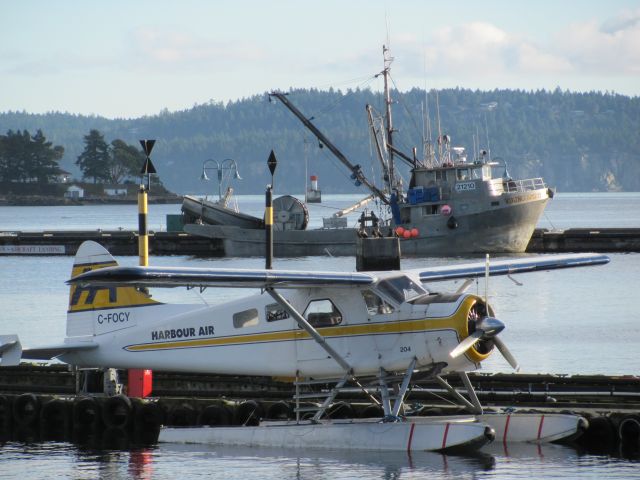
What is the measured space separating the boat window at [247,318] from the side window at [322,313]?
0.92 meters

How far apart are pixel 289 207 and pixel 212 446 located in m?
50.2

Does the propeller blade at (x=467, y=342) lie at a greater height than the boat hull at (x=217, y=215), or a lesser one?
lesser

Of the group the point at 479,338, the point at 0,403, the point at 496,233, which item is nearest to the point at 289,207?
the point at 496,233

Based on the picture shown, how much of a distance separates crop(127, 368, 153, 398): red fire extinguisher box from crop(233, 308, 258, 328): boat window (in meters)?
3.40

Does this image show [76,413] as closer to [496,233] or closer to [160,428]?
[160,428]

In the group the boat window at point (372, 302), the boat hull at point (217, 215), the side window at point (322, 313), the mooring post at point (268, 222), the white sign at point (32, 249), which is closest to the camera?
the boat window at point (372, 302)

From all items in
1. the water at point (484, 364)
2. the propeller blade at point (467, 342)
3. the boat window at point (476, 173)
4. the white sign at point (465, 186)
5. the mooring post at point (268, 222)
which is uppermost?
the boat window at point (476, 173)

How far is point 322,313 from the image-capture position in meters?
18.0

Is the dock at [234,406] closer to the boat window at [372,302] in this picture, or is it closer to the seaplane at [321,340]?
the seaplane at [321,340]

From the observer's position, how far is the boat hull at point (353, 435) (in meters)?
17.7

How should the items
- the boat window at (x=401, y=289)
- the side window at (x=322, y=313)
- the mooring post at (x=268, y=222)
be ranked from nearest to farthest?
the boat window at (x=401, y=289) → the side window at (x=322, y=313) → the mooring post at (x=268, y=222)

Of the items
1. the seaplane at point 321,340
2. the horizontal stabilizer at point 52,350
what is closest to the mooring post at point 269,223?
the seaplane at point 321,340

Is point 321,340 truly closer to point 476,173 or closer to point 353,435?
point 353,435

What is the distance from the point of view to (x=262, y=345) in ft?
60.5
